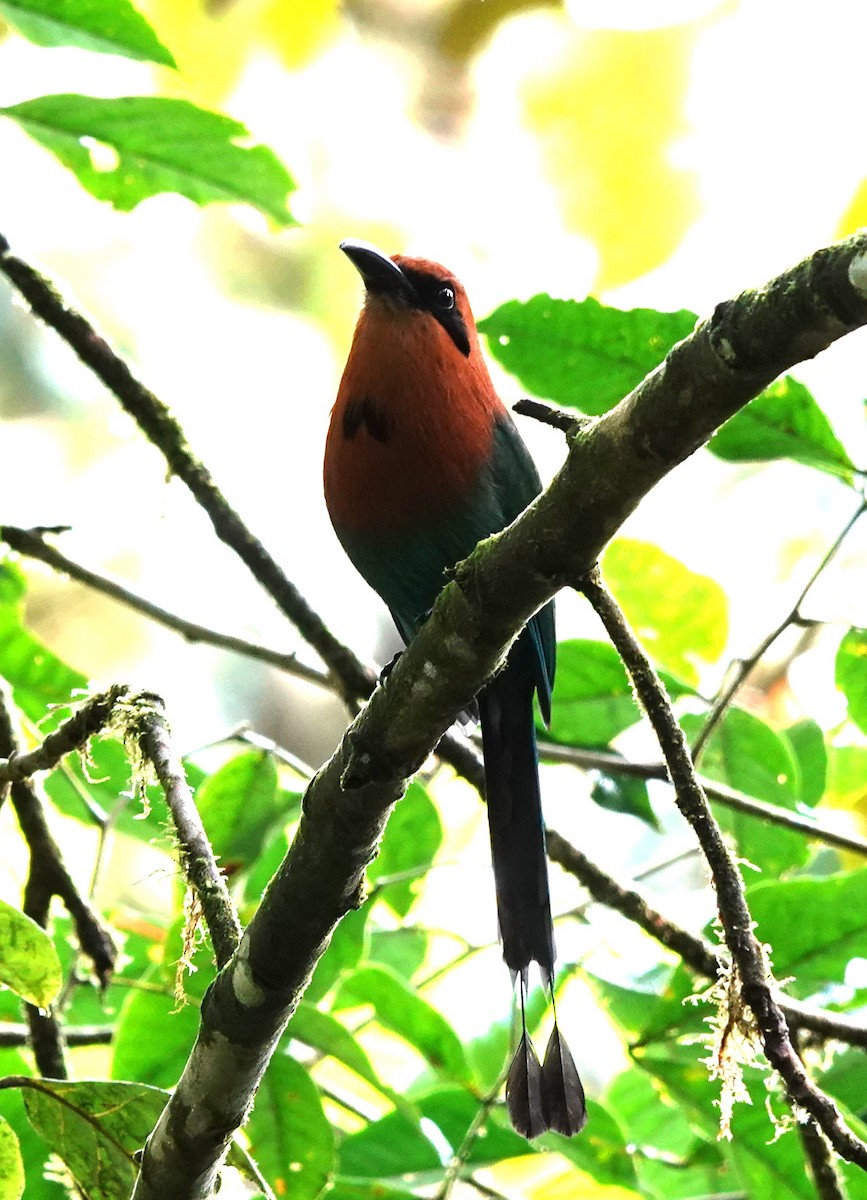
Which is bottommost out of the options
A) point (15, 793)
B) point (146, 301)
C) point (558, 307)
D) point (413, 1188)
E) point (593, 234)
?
point (413, 1188)

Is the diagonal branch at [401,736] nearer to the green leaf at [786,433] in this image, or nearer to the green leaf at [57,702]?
the green leaf at [786,433]

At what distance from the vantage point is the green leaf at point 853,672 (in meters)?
2.80

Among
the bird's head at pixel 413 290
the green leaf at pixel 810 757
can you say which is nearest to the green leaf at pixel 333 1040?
the green leaf at pixel 810 757

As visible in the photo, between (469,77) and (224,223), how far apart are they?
6.22ft

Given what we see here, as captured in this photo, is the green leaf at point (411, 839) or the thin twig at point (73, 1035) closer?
the thin twig at point (73, 1035)

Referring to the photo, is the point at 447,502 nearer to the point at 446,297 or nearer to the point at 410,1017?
the point at 446,297

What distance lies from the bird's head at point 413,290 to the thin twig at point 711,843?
134 centimetres

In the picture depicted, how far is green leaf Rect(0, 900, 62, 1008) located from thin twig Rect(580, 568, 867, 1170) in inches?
31.9

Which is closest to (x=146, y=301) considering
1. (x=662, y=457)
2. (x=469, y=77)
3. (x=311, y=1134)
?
(x=469, y=77)

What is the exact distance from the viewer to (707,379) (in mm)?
1394

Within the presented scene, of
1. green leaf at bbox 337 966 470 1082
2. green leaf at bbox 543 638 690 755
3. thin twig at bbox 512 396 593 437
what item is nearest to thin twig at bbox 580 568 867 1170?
thin twig at bbox 512 396 593 437

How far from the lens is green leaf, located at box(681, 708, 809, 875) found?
9.80 feet

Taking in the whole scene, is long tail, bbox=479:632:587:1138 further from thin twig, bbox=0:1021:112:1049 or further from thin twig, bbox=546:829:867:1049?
thin twig, bbox=0:1021:112:1049

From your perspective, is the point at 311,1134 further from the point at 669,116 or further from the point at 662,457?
the point at 669,116
